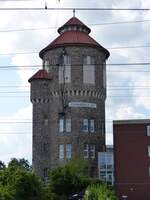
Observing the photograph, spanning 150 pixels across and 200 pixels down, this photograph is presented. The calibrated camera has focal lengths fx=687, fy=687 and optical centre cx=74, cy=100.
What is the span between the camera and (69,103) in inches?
3612

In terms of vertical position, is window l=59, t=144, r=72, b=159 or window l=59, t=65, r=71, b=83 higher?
window l=59, t=65, r=71, b=83

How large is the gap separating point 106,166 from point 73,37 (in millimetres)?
18198

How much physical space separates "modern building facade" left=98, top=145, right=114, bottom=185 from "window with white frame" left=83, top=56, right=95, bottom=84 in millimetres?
10010

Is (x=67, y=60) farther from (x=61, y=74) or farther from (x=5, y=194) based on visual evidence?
(x=5, y=194)

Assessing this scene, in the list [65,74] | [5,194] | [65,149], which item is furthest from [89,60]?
[5,194]

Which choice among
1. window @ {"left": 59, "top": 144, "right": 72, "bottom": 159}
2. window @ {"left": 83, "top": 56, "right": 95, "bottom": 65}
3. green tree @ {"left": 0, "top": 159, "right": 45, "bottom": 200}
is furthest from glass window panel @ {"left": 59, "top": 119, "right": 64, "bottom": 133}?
green tree @ {"left": 0, "top": 159, "right": 45, "bottom": 200}

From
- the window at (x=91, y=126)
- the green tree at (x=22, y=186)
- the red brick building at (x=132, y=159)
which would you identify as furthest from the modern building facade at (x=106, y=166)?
the green tree at (x=22, y=186)

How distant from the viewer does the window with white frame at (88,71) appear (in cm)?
9234

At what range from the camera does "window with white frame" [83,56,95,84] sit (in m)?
92.3

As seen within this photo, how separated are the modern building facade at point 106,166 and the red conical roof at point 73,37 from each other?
14.9m

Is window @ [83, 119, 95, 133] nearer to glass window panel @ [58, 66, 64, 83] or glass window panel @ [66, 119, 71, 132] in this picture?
glass window panel @ [66, 119, 71, 132]

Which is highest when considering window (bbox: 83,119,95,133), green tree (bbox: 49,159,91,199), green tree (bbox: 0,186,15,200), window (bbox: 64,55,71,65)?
window (bbox: 64,55,71,65)

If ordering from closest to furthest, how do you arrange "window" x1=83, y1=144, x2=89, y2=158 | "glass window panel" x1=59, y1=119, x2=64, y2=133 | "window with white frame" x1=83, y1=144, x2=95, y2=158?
1. "window" x1=83, y1=144, x2=89, y2=158
2. "window with white frame" x1=83, y1=144, x2=95, y2=158
3. "glass window panel" x1=59, y1=119, x2=64, y2=133

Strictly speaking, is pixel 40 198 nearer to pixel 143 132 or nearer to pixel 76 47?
pixel 143 132
